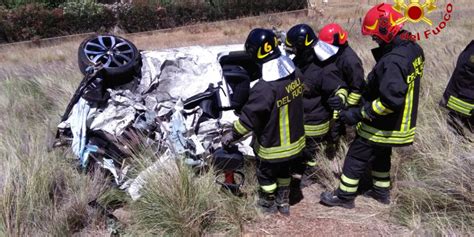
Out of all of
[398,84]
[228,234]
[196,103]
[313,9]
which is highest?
[398,84]

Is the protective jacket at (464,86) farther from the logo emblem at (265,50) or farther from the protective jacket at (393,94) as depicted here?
the logo emblem at (265,50)

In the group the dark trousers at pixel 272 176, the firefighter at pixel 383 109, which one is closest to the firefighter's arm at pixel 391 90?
the firefighter at pixel 383 109

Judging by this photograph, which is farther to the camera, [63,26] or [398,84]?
[63,26]

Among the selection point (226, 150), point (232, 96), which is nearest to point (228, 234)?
point (226, 150)

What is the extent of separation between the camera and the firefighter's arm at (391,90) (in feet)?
10.8

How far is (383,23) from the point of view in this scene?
11.3ft

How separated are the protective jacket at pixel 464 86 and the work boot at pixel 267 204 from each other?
2156 mm

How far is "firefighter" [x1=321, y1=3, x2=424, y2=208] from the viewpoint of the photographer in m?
3.34

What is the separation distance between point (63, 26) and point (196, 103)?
54.0 feet

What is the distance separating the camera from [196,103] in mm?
4730

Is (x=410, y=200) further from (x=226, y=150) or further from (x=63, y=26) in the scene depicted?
(x=63, y=26)

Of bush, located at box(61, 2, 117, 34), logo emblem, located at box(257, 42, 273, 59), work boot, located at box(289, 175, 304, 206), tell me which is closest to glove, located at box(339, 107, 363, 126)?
logo emblem, located at box(257, 42, 273, 59)

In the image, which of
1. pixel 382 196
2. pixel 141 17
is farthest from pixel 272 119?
pixel 141 17

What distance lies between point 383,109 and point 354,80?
82 cm
